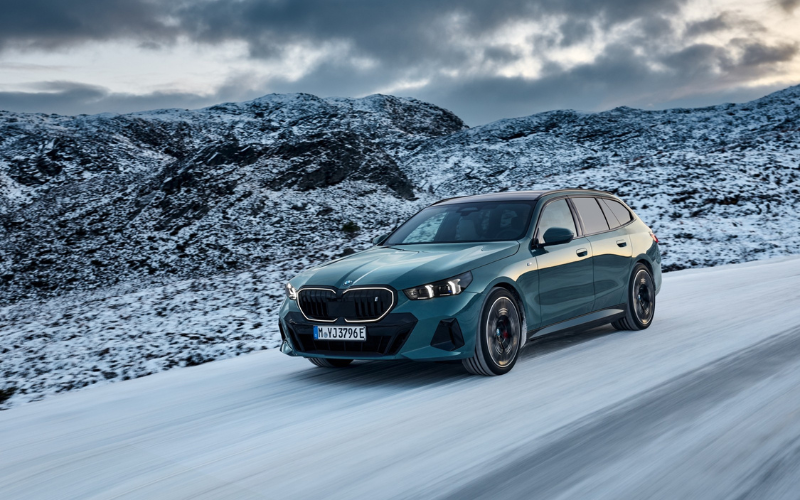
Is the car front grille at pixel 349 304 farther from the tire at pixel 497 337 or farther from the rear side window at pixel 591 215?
the rear side window at pixel 591 215

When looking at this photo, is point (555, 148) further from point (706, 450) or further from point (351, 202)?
point (706, 450)

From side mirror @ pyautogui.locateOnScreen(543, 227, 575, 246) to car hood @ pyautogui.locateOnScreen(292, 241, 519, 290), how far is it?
0.30m

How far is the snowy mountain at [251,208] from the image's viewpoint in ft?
31.2

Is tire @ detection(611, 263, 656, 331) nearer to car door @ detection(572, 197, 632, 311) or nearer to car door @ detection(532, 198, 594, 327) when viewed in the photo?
car door @ detection(572, 197, 632, 311)

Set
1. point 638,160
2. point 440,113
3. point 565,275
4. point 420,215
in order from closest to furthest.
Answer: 1. point 565,275
2. point 420,215
3. point 638,160
4. point 440,113

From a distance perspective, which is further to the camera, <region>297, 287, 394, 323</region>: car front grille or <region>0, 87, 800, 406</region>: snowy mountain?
<region>0, 87, 800, 406</region>: snowy mountain

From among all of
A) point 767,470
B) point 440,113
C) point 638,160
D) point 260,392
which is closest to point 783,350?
point 767,470

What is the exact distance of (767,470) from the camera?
10.3 ft

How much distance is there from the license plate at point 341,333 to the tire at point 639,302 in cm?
326

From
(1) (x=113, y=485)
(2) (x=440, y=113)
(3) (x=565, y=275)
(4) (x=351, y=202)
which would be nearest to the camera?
(1) (x=113, y=485)

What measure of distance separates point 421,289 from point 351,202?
20.3 meters

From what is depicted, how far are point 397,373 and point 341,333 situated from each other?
74 centimetres

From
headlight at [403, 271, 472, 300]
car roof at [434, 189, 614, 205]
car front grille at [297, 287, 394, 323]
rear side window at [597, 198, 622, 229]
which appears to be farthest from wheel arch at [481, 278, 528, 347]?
rear side window at [597, 198, 622, 229]

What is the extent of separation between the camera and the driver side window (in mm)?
6305
